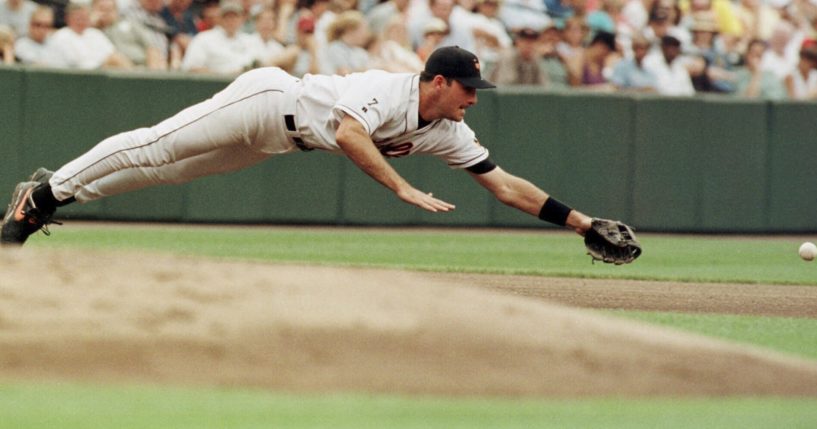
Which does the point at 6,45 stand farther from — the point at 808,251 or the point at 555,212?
the point at 808,251

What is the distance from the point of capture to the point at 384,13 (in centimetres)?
1366

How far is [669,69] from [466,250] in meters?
4.43

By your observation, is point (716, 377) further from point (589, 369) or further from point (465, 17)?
point (465, 17)

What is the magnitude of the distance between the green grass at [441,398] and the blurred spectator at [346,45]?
149 cm

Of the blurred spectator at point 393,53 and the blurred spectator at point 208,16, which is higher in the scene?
the blurred spectator at point 208,16

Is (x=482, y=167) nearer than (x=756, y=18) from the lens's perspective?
Yes

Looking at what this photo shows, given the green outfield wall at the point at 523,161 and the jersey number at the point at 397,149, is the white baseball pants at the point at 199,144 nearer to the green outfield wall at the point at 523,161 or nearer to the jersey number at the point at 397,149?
the jersey number at the point at 397,149

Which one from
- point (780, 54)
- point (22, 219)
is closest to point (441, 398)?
point (22, 219)

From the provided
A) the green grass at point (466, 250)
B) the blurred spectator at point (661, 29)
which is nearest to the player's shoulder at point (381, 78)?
the green grass at point (466, 250)

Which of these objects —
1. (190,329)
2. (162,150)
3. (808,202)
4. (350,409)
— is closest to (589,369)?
(350,409)

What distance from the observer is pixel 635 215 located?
14422 millimetres

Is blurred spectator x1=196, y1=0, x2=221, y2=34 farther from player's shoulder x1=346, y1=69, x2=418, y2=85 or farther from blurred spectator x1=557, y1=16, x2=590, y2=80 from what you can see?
player's shoulder x1=346, y1=69, x2=418, y2=85

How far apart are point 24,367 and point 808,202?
1178 cm

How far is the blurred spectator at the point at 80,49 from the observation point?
1248 cm
